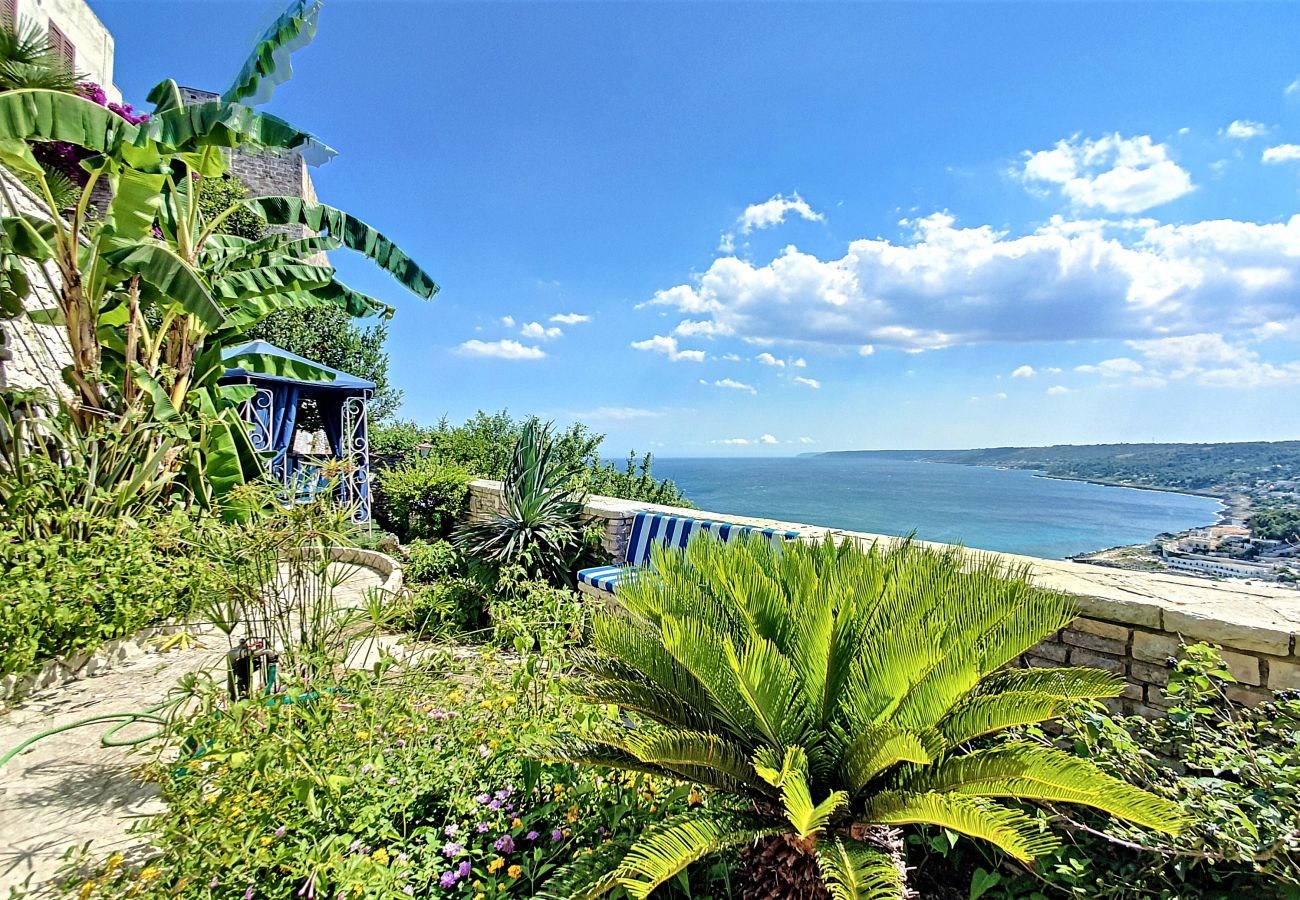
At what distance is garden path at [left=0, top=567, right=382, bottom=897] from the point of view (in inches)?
79.2

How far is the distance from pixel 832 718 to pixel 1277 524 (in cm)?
644

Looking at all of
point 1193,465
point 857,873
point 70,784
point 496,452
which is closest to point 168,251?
point 70,784

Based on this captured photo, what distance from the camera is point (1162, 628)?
2.44m

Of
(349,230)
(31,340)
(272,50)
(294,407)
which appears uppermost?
(272,50)

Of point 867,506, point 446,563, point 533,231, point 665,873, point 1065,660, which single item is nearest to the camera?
point 665,873

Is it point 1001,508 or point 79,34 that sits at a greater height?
point 79,34

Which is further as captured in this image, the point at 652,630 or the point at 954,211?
the point at 954,211

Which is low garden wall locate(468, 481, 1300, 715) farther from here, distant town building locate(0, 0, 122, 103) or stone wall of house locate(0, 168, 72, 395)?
distant town building locate(0, 0, 122, 103)

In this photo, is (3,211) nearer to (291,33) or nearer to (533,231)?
(291,33)

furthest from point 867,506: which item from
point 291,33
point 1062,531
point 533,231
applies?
point 291,33

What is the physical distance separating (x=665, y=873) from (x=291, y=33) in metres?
7.73

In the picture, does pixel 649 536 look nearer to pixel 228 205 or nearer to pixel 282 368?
pixel 282 368

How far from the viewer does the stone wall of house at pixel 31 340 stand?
189 inches

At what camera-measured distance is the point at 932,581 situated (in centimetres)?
195
